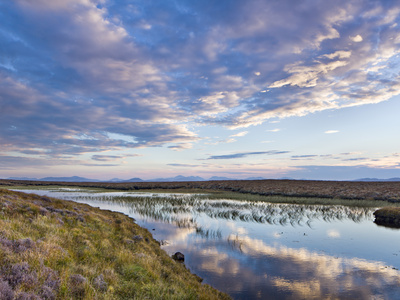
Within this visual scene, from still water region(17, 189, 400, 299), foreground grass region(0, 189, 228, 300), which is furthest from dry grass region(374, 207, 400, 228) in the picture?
foreground grass region(0, 189, 228, 300)

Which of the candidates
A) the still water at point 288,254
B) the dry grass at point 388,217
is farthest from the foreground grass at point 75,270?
the dry grass at point 388,217

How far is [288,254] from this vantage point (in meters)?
15.6

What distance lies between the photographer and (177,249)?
668 inches

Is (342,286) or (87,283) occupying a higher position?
(87,283)

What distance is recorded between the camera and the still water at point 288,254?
1102 cm

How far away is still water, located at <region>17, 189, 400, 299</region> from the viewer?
1102 cm

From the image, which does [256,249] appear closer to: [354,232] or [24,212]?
[354,232]

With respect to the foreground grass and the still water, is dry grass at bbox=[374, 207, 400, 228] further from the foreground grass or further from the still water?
the foreground grass

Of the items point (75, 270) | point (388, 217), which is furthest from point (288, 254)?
point (388, 217)

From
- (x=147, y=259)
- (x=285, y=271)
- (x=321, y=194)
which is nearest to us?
(x=147, y=259)

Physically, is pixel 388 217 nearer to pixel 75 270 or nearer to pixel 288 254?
pixel 288 254

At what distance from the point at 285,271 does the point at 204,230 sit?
10253 mm

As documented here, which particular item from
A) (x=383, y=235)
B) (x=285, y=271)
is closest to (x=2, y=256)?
(x=285, y=271)

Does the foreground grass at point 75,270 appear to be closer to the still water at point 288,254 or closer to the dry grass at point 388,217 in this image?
the still water at point 288,254
